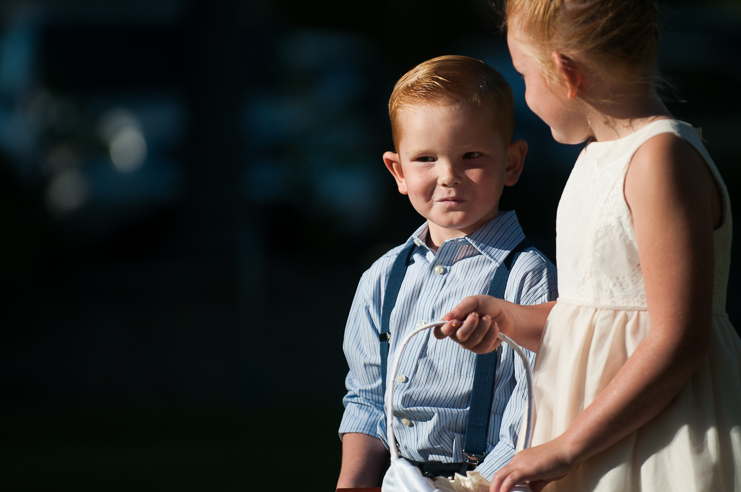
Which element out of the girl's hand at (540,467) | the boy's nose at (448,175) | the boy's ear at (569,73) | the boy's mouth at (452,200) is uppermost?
the boy's ear at (569,73)

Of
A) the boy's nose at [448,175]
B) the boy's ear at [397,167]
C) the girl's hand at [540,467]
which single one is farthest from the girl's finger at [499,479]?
the boy's ear at [397,167]

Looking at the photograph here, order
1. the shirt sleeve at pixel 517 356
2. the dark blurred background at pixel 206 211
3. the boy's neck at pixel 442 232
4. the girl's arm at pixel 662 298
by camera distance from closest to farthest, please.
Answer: the girl's arm at pixel 662 298 → the shirt sleeve at pixel 517 356 → the boy's neck at pixel 442 232 → the dark blurred background at pixel 206 211

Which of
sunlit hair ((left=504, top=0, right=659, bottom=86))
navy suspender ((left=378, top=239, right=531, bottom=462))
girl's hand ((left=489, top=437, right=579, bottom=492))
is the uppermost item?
sunlit hair ((left=504, top=0, right=659, bottom=86))

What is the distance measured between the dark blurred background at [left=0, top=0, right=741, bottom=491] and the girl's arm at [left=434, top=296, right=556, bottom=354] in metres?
4.01

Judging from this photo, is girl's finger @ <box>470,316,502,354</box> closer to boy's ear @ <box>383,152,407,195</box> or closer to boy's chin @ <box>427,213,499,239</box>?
boy's chin @ <box>427,213,499,239</box>

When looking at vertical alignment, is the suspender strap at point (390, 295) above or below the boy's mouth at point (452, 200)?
below

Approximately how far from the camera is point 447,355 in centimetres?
191

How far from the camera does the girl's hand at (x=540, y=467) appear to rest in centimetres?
149

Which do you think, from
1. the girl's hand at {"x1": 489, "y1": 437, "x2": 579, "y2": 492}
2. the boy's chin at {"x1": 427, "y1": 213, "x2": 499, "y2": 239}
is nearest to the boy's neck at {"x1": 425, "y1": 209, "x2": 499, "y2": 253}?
the boy's chin at {"x1": 427, "y1": 213, "x2": 499, "y2": 239}

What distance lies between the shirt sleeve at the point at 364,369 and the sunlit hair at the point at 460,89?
0.46 meters

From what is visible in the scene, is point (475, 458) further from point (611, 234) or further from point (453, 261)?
point (611, 234)

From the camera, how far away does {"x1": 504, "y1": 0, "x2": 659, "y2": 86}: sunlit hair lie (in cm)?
153

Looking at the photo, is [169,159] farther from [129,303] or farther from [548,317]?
[548,317]

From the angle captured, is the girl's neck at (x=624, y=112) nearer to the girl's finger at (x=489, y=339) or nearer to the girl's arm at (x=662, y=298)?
the girl's arm at (x=662, y=298)
